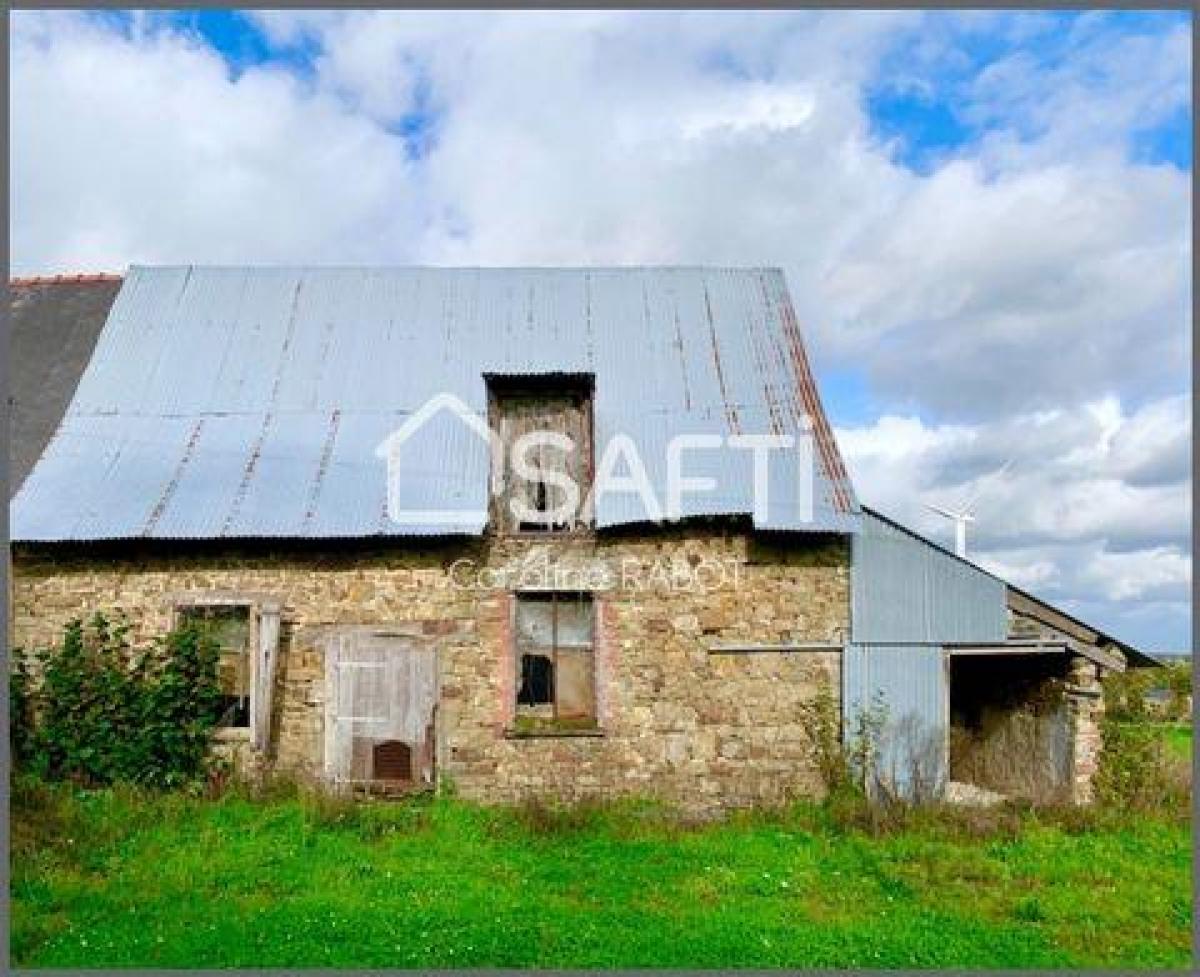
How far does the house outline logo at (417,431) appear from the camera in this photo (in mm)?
11391

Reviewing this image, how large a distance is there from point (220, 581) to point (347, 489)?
1.71 meters

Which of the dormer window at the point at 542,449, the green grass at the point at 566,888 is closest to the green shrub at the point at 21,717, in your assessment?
the green grass at the point at 566,888

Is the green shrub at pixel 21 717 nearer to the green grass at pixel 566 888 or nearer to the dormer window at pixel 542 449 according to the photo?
the green grass at pixel 566 888

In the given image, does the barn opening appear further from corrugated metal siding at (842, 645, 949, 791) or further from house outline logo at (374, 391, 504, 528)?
house outline logo at (374, 391, 504, 528)

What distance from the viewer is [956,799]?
1119cm

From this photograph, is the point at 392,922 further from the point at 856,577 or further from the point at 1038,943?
the point at 856,577

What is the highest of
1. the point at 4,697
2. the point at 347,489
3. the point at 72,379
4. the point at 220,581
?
the point at 72,379

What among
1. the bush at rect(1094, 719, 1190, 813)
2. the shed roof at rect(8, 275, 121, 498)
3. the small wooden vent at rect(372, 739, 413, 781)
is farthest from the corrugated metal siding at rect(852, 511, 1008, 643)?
the shed roof at rect(8, 275, 121, 498)

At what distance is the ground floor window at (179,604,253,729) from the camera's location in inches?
456

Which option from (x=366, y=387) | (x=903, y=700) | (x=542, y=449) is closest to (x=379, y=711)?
(x=542, y=449)

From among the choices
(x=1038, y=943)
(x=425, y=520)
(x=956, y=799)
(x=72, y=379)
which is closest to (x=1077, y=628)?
(x=956, y=799)

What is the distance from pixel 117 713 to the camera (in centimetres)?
1098

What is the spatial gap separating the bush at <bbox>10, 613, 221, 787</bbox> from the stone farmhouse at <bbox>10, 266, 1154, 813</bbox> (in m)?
0.41

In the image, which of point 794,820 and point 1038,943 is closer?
point 1038,943
